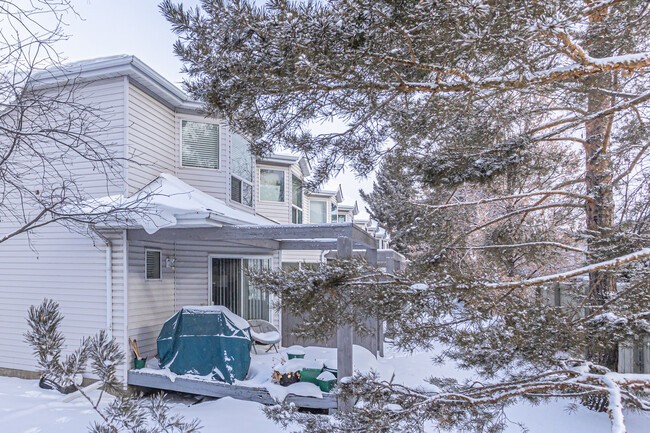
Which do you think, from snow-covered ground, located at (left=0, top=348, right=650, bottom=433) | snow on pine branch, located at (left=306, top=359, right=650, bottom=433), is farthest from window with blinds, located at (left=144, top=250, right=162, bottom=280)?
snow on pine branch, located at (left=306, top=359, right=650, bottom=433)

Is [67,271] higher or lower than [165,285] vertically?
higher

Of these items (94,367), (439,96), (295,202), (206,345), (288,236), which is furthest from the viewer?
(295,202)

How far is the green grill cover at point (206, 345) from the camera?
5770 millimetres

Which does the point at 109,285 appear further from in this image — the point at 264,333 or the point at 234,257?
the point at 264,333

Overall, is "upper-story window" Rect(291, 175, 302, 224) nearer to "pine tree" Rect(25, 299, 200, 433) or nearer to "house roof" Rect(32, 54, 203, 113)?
"house roof" Rect(32, 54, 203, 113)

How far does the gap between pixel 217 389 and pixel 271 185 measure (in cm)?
642

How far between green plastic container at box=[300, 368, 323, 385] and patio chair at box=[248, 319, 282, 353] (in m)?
1.84

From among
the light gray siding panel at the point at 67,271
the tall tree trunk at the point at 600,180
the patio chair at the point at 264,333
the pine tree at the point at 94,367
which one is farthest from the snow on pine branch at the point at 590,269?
the light gray siding panel at the point at 67,271

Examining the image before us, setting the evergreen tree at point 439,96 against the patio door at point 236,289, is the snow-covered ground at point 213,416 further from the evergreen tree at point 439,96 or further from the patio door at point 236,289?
the patio door at point 236,289

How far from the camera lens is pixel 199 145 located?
804cm

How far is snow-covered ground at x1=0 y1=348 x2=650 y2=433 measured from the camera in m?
4.61

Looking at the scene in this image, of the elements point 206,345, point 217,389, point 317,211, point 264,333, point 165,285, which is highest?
point 317,211

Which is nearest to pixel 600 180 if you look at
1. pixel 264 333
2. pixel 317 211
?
pixel 264 333

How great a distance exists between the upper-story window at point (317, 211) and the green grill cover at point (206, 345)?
391 inches
